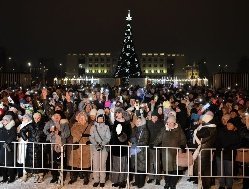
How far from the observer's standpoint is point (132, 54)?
7806cm

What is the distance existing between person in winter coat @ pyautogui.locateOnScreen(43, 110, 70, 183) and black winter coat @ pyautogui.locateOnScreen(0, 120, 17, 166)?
0.82 meters

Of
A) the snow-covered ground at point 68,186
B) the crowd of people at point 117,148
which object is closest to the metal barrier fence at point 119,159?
the crowd of people at point 117,148

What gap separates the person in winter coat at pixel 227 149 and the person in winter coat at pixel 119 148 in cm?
227

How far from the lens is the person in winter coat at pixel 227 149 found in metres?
11.4

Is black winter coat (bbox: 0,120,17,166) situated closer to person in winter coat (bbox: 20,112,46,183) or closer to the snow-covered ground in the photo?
person in winter coat (bbox: 20,112,46,183)

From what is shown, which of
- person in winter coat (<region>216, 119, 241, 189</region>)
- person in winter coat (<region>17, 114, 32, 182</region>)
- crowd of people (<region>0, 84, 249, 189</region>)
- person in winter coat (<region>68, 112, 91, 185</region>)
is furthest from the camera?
person in winter coat (<region>17, 114, 32, 182</region>)

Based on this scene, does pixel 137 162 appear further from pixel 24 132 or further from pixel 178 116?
pixel 178 116

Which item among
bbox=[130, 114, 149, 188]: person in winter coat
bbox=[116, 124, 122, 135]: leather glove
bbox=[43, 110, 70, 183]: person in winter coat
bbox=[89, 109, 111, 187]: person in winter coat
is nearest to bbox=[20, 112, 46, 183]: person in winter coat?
bbox=[43, 110, 70, 183]: person in winter coat

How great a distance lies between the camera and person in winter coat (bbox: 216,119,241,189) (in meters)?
11.4

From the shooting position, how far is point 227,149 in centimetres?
1138

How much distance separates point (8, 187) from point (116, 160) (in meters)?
2.78

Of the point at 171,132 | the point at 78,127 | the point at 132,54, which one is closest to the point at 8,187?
the point at 78,127

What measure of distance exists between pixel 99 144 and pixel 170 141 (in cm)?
177

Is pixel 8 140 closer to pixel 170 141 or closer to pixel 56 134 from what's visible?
pixel 56 134
